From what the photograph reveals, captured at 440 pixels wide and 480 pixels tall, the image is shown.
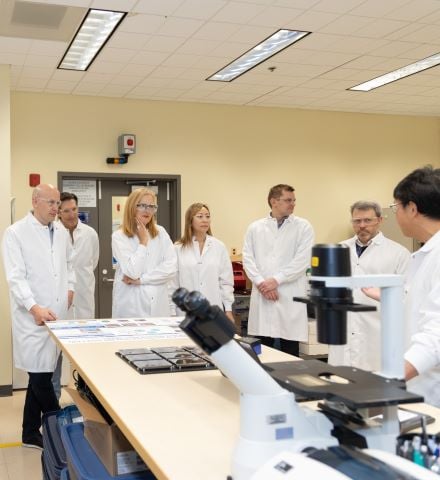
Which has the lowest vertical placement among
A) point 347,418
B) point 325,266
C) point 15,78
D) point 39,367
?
point 39,367

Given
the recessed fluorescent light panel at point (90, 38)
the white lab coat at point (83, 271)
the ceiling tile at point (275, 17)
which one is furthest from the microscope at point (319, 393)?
the white lab coat at point (83, 271)

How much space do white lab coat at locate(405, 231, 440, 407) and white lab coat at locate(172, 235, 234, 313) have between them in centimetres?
249

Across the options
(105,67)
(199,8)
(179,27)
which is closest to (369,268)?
(199,8)

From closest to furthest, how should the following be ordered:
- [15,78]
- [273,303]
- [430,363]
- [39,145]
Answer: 1. [430,363]
2. [273,303]
3. [15,78]
4. [39,145]

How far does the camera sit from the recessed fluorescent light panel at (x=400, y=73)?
Result: 17.6ft

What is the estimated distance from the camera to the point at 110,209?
666cm

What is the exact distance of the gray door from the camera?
651cm

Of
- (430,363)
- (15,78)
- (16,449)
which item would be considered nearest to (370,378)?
(430,363)

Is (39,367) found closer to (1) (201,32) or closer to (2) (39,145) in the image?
(1) (201,32)

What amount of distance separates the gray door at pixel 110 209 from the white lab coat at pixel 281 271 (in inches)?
78.2

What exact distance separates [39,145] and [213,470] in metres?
5.39

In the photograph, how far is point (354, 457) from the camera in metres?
1.04

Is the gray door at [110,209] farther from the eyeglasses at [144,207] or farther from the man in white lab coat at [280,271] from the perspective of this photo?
the eyeglasses at [144,207]

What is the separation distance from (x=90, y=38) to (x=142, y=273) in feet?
6.45
